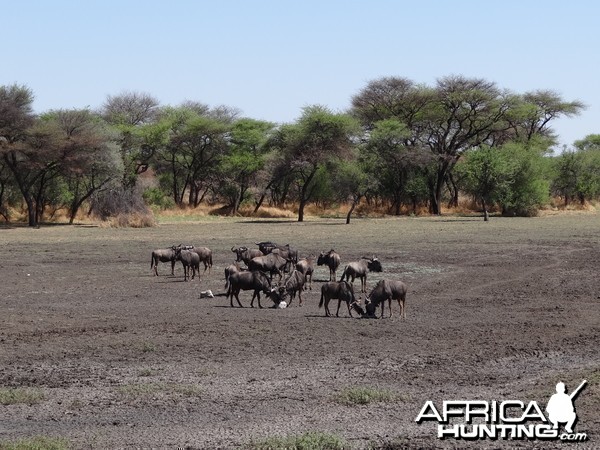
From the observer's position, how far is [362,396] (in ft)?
37.2

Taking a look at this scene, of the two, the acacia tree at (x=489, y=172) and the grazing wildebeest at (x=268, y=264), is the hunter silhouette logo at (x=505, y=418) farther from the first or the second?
the acacia tree at (x=489, y=172)

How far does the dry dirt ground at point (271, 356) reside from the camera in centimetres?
1030

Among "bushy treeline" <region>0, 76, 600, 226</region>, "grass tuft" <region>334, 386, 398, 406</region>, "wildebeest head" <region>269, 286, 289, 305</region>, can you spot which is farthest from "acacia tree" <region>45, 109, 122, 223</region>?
"grass tuft" <region>334, 386, 398, 406</region>

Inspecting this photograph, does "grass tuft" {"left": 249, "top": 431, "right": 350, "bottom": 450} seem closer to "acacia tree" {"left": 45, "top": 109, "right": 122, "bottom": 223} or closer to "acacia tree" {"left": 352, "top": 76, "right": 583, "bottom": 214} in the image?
"acacia tree" {"left": 45, "top": 109, "right": 122, "bottom": 223}

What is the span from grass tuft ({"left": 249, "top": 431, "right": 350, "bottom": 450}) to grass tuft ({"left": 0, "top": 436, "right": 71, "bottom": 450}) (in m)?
1.98

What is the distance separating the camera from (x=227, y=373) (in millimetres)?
13023

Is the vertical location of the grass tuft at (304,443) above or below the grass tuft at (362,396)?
below

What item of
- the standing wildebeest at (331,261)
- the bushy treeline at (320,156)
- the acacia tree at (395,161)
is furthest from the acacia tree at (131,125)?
the standing wildebeest at (331,261)

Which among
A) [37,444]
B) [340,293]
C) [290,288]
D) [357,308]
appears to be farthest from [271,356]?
[290,288]

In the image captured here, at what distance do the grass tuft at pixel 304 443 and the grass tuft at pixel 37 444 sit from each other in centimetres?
198

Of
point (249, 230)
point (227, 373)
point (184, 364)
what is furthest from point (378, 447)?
point (249, 230)

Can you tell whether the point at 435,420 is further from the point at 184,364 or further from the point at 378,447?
the point at 184,364

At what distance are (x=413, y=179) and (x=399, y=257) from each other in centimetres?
4785

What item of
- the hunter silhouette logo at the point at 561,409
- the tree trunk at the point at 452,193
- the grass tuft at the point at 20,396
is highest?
the tree trunk at the point at 452,193
